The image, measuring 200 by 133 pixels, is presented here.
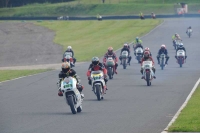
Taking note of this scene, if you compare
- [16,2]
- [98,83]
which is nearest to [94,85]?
[98,83]

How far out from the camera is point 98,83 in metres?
19.2

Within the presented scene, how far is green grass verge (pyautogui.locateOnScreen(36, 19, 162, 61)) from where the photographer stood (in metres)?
52.7

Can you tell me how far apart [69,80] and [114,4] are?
92092mm

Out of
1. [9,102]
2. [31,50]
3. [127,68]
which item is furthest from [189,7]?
[9,102]

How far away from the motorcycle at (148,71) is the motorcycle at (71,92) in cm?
823

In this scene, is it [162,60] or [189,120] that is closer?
[189,120]

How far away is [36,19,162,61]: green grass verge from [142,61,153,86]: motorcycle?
61.2ft

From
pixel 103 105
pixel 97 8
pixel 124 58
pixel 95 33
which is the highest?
pixel 97 8

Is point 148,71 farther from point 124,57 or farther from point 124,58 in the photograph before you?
point 124,57

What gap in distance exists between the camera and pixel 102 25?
76.8 m

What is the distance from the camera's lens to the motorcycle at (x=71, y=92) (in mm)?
16109

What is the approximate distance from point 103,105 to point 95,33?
5049 centimetres

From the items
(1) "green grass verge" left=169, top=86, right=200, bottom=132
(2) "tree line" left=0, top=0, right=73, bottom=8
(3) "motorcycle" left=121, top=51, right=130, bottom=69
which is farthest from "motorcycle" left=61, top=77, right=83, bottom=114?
(2) "tree line" left=0, top=0, right=73, bottom=8

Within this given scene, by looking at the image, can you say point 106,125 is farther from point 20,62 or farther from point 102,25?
point 102,25
